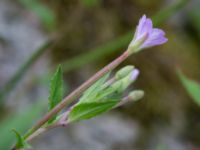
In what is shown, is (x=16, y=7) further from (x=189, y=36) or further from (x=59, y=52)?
(x=189, y=36)

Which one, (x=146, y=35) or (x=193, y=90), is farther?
(x=193, y=90)

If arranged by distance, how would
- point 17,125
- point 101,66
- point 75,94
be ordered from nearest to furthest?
point 75,94
point 17,125
point 101,66

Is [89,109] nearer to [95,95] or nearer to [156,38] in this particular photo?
[95,95]

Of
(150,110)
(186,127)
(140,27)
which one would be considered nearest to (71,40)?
(150,110)

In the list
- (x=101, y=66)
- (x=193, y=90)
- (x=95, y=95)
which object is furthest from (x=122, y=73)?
(x=101, y=66)

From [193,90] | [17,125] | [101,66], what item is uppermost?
[101,66]

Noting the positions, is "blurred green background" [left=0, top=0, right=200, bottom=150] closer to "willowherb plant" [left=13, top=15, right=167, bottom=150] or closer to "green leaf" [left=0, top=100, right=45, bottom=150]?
"green leaf" [left=0, top=100, right=45, bottom=150]

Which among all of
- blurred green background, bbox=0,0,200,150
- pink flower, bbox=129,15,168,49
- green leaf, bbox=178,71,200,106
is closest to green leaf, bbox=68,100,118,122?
pink flower, bbox=129,15,168,49
